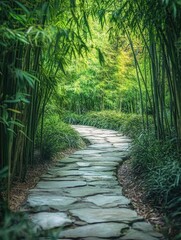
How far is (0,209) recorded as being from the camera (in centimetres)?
220

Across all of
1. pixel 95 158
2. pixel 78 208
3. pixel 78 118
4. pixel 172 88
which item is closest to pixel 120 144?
pixel 95 158

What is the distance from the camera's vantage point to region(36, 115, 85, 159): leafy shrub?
177 inches

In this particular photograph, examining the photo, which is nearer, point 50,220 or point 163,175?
point 50,220

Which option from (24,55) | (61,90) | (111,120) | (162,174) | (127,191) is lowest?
(127,191)

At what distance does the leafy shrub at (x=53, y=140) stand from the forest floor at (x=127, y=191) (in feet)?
0.64

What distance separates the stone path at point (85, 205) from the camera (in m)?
2.21

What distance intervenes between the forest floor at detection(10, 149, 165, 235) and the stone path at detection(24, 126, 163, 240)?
3.3 inches

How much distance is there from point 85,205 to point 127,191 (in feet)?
2.23

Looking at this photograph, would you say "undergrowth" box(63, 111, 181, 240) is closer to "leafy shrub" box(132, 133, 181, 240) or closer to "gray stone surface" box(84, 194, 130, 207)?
"leafy shrub" box(132, 133, 181, 240)

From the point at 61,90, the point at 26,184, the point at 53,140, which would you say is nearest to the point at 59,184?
the point at 26,184

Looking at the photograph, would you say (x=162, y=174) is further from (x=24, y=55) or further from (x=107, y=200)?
(x=24, y=55)

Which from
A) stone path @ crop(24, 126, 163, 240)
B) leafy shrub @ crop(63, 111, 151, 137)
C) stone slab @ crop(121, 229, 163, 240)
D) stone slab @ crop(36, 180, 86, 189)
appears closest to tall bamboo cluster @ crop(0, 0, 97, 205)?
stone slab @ crop(36, 180, 86, 189)

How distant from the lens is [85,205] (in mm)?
2787

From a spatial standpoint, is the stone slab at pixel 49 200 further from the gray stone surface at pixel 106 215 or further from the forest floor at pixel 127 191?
the gray stone surface at pixel 106 215
